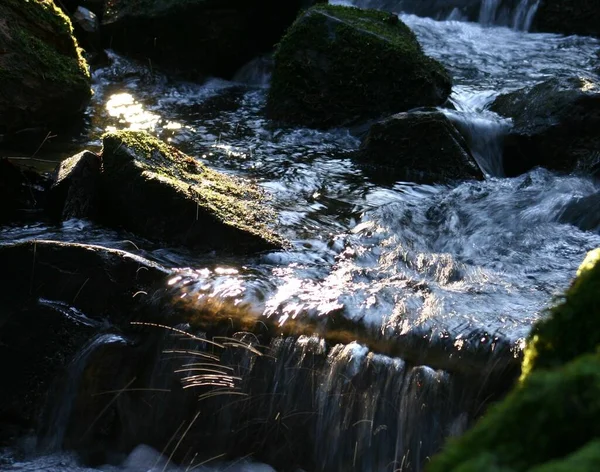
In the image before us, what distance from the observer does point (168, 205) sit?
15.9 feet

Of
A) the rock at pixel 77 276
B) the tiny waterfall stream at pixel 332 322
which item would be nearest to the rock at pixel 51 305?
the rock at pixel 77 276

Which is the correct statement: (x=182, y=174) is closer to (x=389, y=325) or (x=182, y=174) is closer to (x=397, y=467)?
(x=389, y=325)

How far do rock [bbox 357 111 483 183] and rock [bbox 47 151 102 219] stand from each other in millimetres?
2608

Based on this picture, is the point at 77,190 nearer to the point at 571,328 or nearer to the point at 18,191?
the point at 18,191

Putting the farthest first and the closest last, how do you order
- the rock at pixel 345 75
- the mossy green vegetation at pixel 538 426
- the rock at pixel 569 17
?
1. the rock at pixel 569 17
2. the rock at pixel 345 75
3. the mossy green vegetation at pixel 538 426

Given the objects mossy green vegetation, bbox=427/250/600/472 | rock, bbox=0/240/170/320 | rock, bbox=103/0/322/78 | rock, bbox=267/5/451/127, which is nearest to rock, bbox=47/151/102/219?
rock, bbox=0/240/170/320

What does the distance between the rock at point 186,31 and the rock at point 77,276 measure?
601 cm

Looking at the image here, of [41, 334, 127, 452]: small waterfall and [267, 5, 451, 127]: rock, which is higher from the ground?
[267, 5, 451, 127]: rock

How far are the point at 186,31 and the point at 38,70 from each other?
321cm

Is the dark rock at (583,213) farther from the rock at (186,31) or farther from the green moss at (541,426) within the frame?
the rock at (186,31)

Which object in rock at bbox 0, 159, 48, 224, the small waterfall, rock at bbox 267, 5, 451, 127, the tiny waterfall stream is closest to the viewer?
the tiny waterfall stream

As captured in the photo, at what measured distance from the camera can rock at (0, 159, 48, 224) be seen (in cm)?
509

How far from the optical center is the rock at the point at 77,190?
511 centimetres

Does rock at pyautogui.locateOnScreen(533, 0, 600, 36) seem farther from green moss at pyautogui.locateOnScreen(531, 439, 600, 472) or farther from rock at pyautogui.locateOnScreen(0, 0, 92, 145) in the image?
green moss at pyautogui.locateOnScreen(531, 439, 600, 472)
